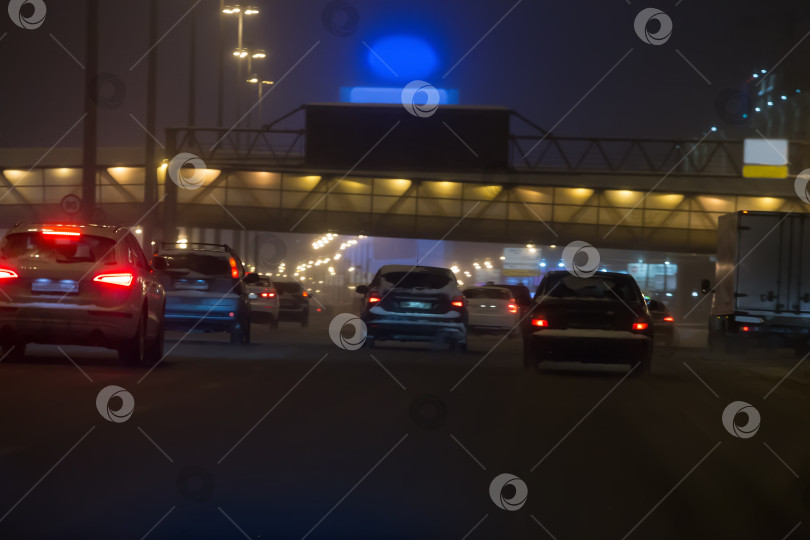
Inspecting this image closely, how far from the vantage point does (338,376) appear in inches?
643

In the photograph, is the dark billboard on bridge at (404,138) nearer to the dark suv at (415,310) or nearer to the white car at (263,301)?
the white car at (263,301)

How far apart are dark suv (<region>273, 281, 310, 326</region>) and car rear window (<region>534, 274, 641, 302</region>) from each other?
24927 mm

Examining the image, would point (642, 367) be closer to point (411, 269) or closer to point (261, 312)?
point (411, 269)

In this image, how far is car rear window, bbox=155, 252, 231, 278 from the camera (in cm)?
2348

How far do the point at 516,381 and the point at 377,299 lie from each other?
7.13m

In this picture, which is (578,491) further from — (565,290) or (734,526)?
(565,290)

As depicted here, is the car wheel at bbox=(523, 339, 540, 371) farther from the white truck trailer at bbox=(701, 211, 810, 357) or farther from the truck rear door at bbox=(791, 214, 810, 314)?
the truck rear door at bbox=(791, 214, 810, 314)

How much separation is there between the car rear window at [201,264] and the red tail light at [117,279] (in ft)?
26.8

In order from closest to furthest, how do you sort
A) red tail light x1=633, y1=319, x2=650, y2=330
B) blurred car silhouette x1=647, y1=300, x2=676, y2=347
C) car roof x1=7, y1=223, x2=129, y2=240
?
car roof x1=7, y1=223, x2=129, y2=240
red tail light x1=633, y1=319, x2=650, y2=330
blurred car silhouette x1=647, y1=300, x2=676, y2=347

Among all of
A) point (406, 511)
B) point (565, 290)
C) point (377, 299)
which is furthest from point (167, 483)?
point (377, 299)

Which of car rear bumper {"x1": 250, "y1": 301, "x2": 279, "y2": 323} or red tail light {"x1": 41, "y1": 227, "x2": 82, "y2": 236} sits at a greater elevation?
red tail light {"x1": 41, "y1": 227, "x2": 82, "y2": 236}

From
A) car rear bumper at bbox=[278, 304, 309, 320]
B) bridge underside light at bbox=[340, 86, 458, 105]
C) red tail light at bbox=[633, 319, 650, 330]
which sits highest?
bridge underside light at bbox=[340, 86, 458, 105]

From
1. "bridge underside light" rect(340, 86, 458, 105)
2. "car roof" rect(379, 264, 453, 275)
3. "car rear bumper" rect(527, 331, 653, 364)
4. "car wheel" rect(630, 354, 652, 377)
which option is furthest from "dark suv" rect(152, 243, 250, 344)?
"bridge underside light" rect(340, 86, 458, 105)

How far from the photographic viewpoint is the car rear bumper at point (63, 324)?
14.9 meters
